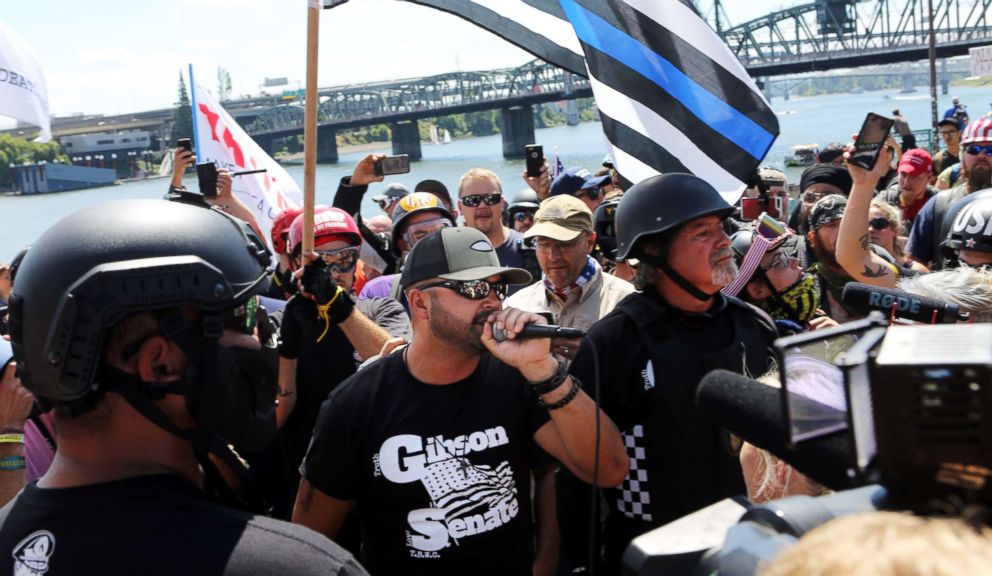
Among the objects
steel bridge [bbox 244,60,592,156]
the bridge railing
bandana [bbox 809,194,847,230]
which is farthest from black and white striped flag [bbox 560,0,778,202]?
the bridge railing

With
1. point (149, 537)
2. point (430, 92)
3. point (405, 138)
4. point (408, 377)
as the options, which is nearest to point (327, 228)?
point (408, 377)

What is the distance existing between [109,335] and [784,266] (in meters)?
3.21

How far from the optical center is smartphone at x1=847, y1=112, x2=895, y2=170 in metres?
3.96

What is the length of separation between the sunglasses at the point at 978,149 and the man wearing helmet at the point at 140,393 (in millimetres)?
5762

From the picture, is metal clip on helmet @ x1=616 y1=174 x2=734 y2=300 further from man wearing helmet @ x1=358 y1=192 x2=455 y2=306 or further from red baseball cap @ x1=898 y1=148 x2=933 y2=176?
red baseball cap @ x1=898 y1=148 x2=933 y2=176

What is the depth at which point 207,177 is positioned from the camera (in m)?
6.09

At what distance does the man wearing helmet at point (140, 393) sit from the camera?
5.41 ft

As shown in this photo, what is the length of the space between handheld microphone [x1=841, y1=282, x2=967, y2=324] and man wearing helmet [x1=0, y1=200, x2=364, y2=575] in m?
1.26

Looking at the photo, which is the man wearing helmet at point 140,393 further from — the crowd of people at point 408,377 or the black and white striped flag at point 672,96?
the black and white striped flag at point 672,96

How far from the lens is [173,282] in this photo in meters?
1.73

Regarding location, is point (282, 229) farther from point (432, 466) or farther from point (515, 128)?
point (515, 128)

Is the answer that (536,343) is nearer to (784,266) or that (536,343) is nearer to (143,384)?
(143,384)

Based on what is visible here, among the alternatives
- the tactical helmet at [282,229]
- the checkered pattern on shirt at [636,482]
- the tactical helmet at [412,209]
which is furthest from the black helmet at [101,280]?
the tactical helmet at [412,209]

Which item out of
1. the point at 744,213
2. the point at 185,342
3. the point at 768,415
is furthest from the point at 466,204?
the point at 768,415
